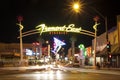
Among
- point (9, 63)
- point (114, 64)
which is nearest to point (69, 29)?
point (114, 64)

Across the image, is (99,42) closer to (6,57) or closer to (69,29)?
(69,29)

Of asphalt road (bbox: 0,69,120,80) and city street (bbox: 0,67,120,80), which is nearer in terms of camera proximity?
asphalt road (bbox: 0,69,120,80)

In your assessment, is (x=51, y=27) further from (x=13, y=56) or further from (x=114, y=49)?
(x=13, y=56)

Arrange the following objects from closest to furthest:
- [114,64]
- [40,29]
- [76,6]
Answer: [76,6] < [114,64] < [40,29]

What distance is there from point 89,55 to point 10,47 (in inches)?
1664

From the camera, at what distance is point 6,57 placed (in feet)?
334

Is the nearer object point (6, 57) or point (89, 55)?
point (89, 55)

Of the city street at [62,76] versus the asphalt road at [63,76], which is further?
the city street at [62,76]

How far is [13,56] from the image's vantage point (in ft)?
325

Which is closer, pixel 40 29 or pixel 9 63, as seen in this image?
pixel 40 29

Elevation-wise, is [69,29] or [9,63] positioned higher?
[69,29]

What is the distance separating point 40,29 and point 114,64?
1729 cm

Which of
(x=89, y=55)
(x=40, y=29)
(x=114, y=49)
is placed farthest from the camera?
Result: (x=89, y=55)

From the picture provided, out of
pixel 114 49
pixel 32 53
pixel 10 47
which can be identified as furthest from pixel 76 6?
pixel 32 53
